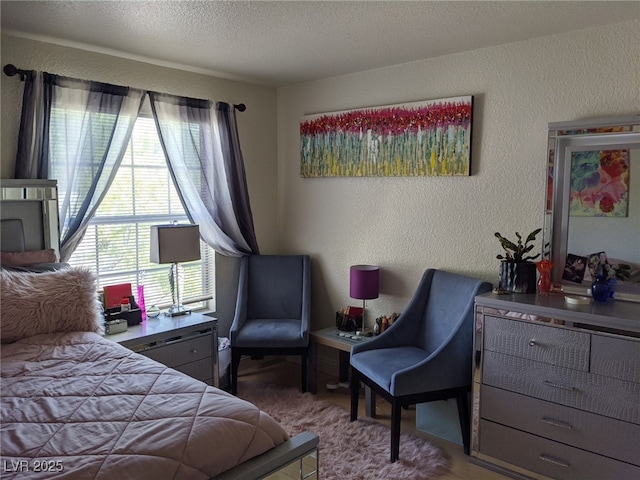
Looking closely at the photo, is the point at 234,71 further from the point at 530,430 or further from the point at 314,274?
the point at 530,430

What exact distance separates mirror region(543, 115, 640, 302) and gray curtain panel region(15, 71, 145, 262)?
273 cm

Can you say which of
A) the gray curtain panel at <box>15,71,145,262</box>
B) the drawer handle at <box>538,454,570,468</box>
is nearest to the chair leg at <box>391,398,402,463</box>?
the drawer handle at <box>538,454,570,468</box>

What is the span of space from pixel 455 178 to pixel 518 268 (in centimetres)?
82

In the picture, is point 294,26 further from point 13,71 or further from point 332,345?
point 332,345

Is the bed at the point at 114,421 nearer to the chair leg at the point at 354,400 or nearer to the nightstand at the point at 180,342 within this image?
the nightstand at the point at 180,342

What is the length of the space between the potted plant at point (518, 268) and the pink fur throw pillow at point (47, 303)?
231 centimetres

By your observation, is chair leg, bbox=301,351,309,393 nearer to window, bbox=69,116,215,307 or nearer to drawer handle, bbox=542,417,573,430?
window, bbox=69,116,215,307

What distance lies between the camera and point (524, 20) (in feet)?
8.87

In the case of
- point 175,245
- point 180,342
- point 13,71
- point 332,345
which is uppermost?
point 13,71

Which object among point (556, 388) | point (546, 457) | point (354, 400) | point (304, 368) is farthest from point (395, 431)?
point (304, 368)

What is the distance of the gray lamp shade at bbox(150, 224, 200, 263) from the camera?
3.42 meters

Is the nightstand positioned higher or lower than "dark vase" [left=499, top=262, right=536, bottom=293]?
lower

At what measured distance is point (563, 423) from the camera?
257 cm

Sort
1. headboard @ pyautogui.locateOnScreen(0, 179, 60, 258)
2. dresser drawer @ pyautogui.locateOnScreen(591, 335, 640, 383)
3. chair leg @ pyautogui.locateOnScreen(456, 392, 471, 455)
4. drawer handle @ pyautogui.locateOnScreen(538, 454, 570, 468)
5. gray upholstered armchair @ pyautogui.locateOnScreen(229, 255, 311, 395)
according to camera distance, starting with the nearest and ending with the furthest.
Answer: dresser drawer @ pyautogui.locateOnScreen(591, 335, 640, 383), drawer handle @ pyautogui.locateOnScreen(538, 454, 570, 468), headboard @ pyautogui.locateOnScreen(0, 179, 60, 258), chair leg @ pyautogui.locateOnScreen(456, 392, 471, 455), gray upholstered armchair @ pyautogui.locateOnScreen(229, 255, 311, 395)
